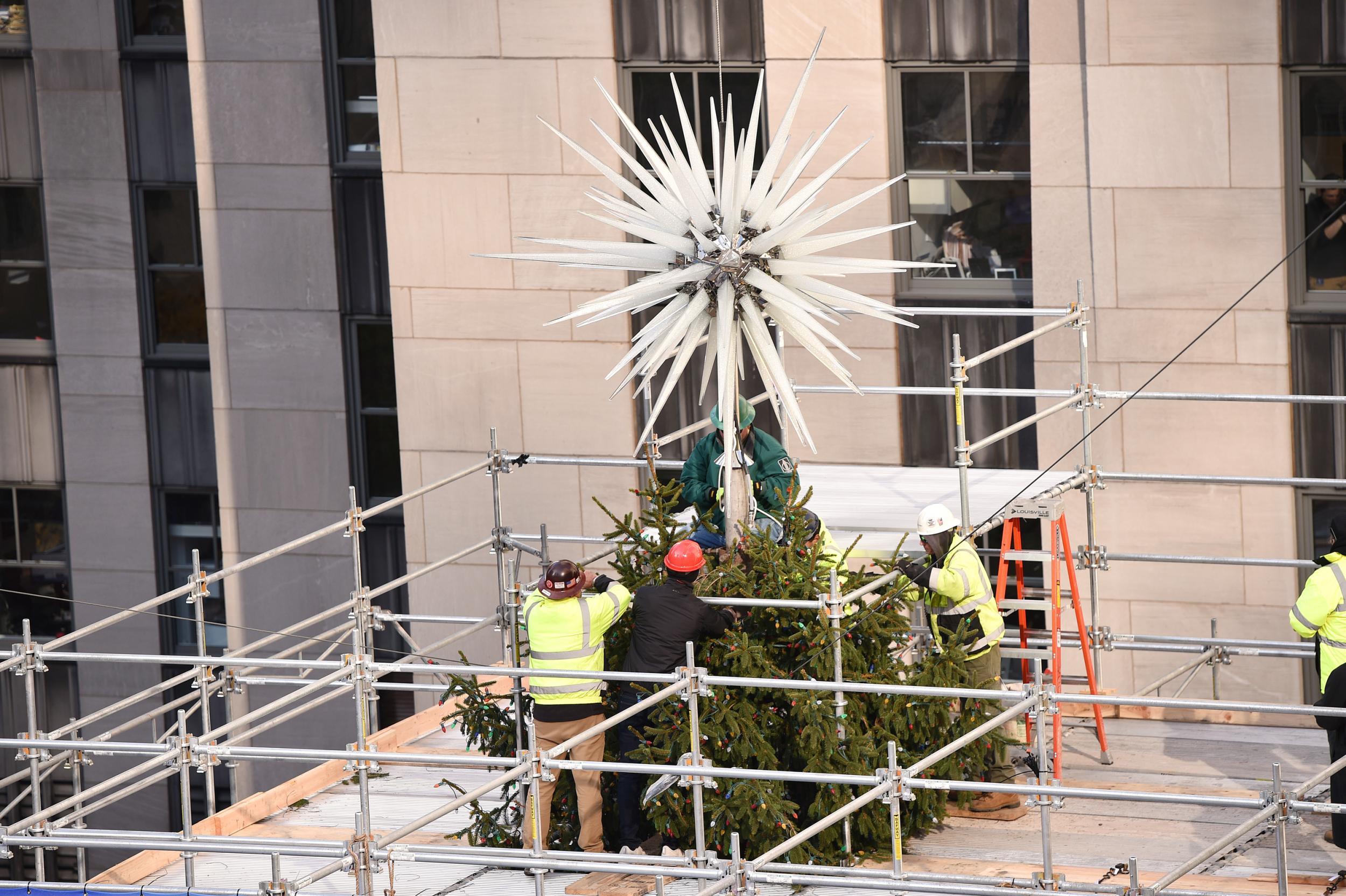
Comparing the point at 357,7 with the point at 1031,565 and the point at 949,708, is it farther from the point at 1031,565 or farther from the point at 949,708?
the point at 949,708

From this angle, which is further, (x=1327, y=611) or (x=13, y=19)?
(x=13, y=19)

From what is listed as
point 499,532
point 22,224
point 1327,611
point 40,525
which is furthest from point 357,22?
point 1327,611

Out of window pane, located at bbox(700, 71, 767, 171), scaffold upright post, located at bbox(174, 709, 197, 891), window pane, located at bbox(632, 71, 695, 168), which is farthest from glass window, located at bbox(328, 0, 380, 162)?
scaffold upright post, located at bbox(174, 709, 197, 891)

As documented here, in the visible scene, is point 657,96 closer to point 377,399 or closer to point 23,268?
point 377,399

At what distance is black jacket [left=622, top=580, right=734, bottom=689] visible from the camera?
14242mm

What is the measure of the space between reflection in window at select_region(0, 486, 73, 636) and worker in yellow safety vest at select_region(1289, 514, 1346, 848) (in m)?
17.5

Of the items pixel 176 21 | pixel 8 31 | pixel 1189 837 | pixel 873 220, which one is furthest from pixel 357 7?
pixel 1189 837

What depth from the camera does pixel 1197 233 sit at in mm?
19703

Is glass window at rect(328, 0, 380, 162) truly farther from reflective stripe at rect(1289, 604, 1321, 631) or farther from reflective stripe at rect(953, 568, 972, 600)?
reflective stripe at rect(1289, 604, 1321, 631)

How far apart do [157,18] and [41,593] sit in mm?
7467

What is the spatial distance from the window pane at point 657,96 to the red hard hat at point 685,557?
340 inches

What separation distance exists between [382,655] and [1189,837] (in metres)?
12.5

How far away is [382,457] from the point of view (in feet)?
80.2

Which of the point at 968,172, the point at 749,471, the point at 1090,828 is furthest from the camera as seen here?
the point at 968,172
